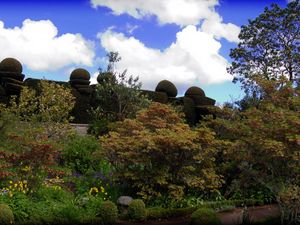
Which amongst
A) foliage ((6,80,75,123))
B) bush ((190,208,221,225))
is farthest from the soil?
foliage ((6,80,75,123))

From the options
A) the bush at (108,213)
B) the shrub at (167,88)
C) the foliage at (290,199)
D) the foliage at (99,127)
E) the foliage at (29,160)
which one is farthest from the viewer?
the shrub at (167,88)

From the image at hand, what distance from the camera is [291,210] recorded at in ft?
27.2

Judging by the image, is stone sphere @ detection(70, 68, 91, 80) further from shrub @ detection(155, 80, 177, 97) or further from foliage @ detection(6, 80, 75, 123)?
shrub @ detection(155, 80, 177, 97)

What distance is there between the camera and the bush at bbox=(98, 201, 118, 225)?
886 cm

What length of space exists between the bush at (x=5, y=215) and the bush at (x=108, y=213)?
172cm

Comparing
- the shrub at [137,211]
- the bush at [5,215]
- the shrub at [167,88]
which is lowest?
the bush at [5,215]

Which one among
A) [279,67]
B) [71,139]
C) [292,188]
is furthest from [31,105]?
[279,67]

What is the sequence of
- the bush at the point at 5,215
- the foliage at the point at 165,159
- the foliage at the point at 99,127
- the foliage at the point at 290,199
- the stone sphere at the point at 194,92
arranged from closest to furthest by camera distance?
the foliage at the point at 290,199, the bush at the point at 5,215, the foliage at the point at 165,159, the foliage at the point at 99,127, the stone sphere at the point at 194,92

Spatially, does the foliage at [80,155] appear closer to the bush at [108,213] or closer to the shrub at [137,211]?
the shrub at [137,211]

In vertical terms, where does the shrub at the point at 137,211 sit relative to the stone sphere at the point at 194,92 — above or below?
below

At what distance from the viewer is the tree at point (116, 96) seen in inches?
780

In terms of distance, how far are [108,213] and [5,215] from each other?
6.38 feet

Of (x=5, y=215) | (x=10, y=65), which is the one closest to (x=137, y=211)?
(x=5, y=215)

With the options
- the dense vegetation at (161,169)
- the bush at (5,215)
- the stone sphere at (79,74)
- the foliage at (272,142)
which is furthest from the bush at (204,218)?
the stone sphere at (79,74)
